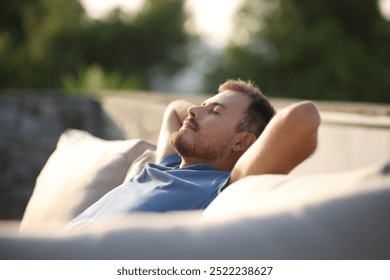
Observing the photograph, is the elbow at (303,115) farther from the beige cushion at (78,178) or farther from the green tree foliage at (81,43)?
the green tree foliage at (81,43)

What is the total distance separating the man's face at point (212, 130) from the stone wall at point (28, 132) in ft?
8.01

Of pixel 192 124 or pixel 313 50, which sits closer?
pixel 192 124

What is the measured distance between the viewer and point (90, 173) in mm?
2232

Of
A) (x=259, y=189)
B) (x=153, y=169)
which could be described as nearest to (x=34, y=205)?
(x=153, y=169)

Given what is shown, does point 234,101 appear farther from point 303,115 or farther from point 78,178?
point 78,178

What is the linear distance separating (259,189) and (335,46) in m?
25.2

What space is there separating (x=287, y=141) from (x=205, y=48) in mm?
27318

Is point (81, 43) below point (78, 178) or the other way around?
the other way around

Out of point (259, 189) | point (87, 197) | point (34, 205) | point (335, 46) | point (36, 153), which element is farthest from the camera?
point (335, 46)

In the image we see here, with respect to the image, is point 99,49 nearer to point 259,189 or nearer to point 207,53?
point 207,53

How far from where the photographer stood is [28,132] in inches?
174

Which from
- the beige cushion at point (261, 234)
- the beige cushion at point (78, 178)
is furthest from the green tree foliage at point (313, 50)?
the beige cushion at point (261, 234)

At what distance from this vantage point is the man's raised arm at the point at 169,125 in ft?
6.88

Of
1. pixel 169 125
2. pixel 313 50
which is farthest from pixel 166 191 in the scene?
pixel 313 50
